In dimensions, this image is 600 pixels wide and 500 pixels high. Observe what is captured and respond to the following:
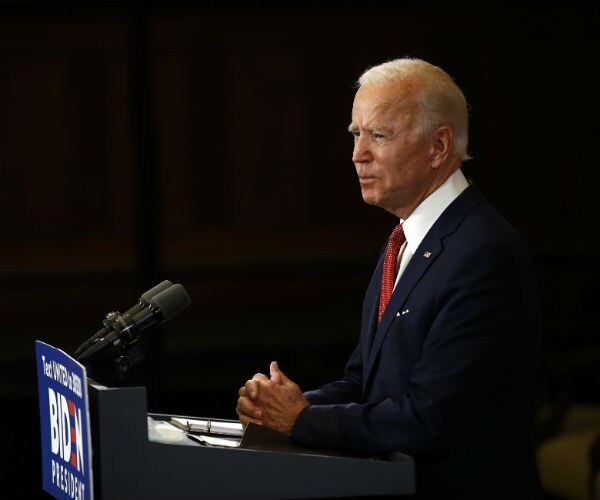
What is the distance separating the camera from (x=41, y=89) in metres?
5.48

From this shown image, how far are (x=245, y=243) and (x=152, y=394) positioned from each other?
1.01 meters

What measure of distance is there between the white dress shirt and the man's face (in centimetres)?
2

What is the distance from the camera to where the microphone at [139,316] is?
5.88 ft

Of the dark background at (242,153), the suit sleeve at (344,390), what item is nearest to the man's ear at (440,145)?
the suit sleeve at (344,390)

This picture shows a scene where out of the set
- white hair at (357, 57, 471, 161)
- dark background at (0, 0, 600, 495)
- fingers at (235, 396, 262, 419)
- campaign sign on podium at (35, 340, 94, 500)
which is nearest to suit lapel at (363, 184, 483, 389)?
white hair at (357, 57, 471, 161)

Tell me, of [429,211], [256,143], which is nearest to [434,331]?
[429,211]

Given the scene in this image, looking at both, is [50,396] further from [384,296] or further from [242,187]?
[242,187]

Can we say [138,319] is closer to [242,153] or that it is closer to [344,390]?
[344,390]

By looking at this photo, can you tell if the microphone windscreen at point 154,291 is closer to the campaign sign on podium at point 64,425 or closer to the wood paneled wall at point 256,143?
the campaign sign on podium at point 64,425

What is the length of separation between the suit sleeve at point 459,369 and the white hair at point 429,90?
0.84ft

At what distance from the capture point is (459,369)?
1.73 m

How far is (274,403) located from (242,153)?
3.68 metres

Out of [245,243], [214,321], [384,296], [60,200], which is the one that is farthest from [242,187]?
[384,296]

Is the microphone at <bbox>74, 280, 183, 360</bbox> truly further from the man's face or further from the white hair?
the white hair
